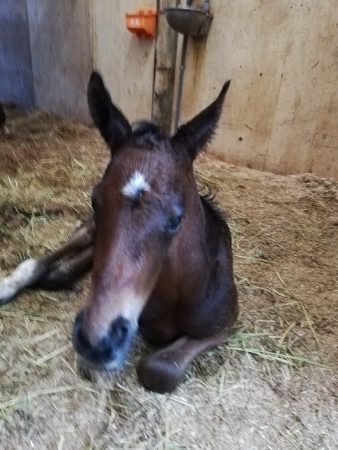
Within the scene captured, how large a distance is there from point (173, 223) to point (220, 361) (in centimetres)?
99

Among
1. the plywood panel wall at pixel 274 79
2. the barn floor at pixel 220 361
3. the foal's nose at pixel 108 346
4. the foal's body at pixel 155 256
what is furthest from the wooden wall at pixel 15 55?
the foal's nose at pixel 108 346

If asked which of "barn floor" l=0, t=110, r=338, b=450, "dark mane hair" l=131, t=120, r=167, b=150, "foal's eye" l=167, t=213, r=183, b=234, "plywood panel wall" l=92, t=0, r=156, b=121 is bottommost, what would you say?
"barn floor" l=0, t=110, r=338, b=450

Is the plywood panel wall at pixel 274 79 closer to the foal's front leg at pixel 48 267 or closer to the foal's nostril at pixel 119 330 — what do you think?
the foal's front leg at pixel 48 267

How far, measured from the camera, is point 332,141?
12.6 feet

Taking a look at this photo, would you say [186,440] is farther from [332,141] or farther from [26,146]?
[26,146]

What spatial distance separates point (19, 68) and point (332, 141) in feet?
15.5

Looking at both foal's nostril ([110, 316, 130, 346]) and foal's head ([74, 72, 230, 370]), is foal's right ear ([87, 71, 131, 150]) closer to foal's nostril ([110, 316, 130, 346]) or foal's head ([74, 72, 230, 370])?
foal's head ([74, 72, 230, 370])

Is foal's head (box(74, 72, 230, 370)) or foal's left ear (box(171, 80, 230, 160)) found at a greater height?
foal's left ear (box(171, 80, 230, 160))

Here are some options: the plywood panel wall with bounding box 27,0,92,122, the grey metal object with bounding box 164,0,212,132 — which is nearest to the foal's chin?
the grey metal object with bounding box 164,0,212,132

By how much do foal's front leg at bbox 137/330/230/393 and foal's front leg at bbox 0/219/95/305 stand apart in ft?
2.97

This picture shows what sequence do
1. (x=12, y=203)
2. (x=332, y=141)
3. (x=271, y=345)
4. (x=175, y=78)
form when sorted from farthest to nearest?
1. (x=175, y=78)
2. (x=332, y=141)
3. (x=12, y=203)
4. (x=271, y=345)

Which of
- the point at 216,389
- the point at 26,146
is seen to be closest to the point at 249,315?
the point at 216,389

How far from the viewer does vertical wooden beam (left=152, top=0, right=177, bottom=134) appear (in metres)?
4.47

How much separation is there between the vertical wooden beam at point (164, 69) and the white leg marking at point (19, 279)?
2326 millimetres
